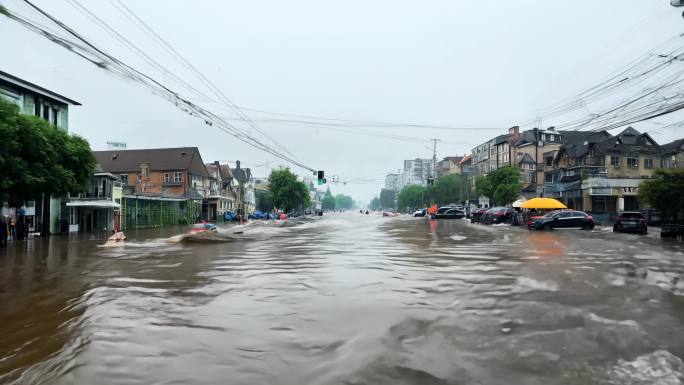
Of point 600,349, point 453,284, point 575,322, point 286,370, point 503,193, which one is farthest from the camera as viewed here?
point 503,193

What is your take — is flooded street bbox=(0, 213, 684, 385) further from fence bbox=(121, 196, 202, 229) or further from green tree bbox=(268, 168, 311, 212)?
green tree bbox=(268, 168, 311, 212)

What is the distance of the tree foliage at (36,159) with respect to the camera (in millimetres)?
17406

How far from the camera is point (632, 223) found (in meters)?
27.8

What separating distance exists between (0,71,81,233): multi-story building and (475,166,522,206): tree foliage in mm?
45478

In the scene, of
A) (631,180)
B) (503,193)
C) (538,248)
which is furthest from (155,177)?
(631,180)

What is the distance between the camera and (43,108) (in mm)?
30297

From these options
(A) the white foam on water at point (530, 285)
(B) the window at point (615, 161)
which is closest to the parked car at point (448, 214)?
(B) the window at point (615, 161)

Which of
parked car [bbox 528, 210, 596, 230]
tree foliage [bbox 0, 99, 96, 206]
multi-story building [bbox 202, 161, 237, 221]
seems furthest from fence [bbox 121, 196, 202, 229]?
parked car [bbox 528, 210, 596, 230]

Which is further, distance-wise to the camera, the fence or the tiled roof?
the tiled roof

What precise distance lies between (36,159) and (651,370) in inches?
950

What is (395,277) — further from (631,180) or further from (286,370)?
(631,180)

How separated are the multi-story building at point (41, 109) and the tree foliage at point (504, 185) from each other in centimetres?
4548

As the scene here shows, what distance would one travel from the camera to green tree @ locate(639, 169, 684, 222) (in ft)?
84.9

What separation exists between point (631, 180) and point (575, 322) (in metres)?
47.6
